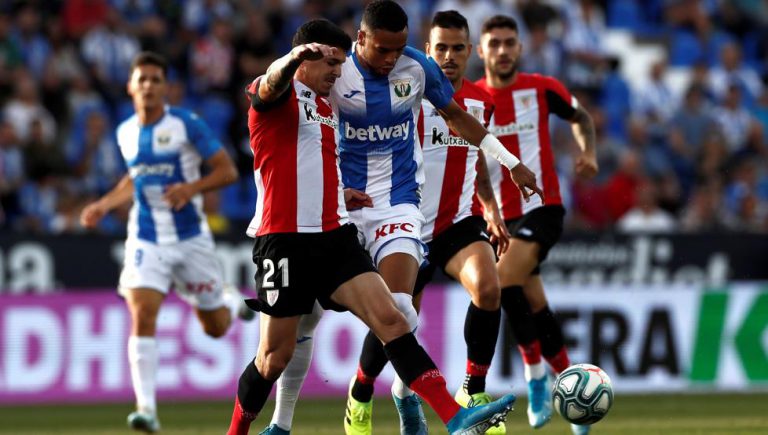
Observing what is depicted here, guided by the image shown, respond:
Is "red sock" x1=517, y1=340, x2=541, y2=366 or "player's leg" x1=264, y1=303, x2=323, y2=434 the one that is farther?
"red sock" x1=517, y1=340, x2=541, y2=366

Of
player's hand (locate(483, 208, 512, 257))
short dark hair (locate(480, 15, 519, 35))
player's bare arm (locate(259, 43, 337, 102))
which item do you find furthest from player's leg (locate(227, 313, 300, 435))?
short dark hair (locate(480, 15, 519, 35))

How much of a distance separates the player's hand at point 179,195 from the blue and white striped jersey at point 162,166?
0.11 metres

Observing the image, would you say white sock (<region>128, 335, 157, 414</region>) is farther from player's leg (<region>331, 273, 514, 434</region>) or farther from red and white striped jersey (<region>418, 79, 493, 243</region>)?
player's leg (<region>331, 273, 514, 434</region>)

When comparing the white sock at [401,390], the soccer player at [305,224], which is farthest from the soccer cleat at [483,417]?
the white sock at [401,390]

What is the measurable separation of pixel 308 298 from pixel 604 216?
36.5 ft

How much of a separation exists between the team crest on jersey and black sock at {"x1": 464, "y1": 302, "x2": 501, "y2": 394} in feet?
5.96

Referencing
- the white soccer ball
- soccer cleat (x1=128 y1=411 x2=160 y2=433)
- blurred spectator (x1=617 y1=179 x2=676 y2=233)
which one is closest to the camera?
the white soccer ball

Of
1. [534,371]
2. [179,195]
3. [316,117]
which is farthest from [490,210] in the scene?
[179,195]

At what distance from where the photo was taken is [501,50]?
10109mm

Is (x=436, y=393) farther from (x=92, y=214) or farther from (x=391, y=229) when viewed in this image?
(x=92, y=214)

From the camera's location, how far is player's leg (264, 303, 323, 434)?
815cm

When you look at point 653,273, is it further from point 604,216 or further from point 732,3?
point 732,3

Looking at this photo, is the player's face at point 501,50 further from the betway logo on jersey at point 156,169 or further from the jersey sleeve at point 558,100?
the betway logo on jersey at point 156,169

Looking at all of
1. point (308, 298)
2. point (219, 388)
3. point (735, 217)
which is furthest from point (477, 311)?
point (735, 217)
